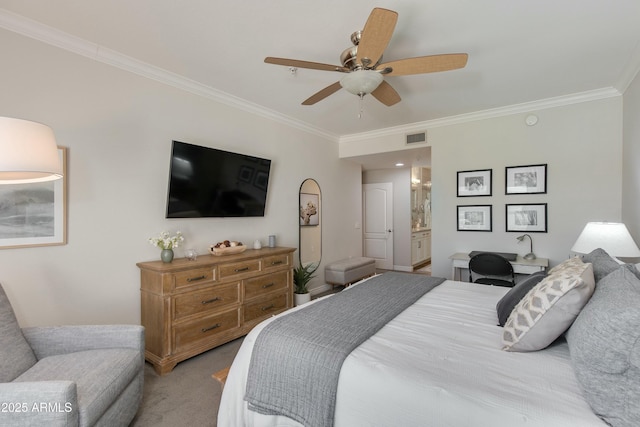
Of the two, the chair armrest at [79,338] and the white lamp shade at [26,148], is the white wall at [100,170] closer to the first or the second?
the chair armrest at [79,338]

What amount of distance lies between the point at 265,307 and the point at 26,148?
250 cm

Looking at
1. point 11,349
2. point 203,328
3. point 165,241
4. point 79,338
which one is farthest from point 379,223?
point 11,349

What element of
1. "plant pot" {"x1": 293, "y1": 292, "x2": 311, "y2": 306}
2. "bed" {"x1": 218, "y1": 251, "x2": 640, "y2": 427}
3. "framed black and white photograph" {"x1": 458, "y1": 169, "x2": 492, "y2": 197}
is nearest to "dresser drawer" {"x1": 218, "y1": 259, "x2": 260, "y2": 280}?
"plant pot" {"x1": 293, "y1": 292, "x2": 311, "y2": 306}

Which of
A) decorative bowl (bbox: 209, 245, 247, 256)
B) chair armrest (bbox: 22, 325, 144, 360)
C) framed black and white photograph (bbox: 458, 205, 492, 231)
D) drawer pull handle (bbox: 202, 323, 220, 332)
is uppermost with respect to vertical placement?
framed black and white photograph (bbox: 458, 205, 492, 231)

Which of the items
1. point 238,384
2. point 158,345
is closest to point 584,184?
point 238,384

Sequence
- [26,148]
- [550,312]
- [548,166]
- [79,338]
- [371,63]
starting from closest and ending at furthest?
Result: [550,312]
[26,148]
[79,338]
[371,63]
[548,166]

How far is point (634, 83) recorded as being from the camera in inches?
115

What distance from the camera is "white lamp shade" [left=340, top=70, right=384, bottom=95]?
2098mm

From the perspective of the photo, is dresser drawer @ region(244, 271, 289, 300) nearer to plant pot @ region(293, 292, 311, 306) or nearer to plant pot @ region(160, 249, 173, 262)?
plant pot @ region(293, 292, 311, 306)

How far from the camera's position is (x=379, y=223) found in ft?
23.0

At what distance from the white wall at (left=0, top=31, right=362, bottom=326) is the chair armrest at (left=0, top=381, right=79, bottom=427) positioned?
1.26 metres

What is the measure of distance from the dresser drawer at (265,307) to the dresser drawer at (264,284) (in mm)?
98

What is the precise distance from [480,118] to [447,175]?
865mm

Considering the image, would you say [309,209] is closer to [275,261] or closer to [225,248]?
[275,261]
